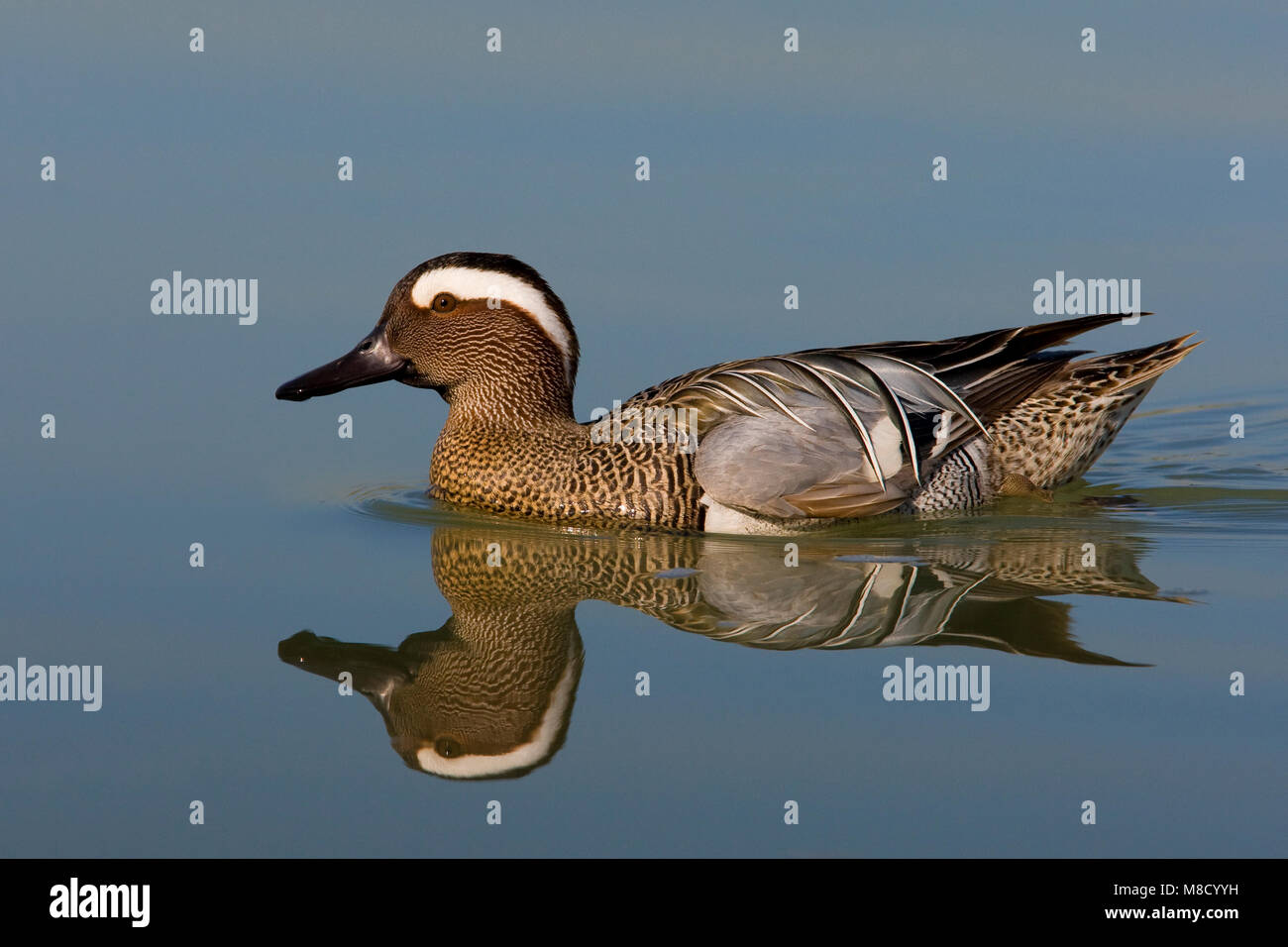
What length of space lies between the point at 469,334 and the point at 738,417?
1604 mm

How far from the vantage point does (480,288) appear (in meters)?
9.70

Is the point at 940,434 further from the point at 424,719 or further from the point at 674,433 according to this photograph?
the point at 424,719

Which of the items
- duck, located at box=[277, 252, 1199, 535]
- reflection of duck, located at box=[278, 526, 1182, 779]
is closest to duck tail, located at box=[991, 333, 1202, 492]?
duck, located at box=[277, 252, 1199, 535]

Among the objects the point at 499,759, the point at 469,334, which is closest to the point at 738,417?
the point at 469,334

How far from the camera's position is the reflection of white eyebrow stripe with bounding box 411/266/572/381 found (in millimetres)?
9688

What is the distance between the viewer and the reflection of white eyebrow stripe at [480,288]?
31.8 feet

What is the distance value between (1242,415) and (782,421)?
12.2 ft

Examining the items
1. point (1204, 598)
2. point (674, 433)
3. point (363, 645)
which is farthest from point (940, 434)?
point (363, 645)

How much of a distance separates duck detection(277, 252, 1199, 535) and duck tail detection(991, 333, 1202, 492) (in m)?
0.01

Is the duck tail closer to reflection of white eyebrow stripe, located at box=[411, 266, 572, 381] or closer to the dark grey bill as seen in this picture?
reflection of white eyebrow stripe, located at box=[411, 266, 572, 381]

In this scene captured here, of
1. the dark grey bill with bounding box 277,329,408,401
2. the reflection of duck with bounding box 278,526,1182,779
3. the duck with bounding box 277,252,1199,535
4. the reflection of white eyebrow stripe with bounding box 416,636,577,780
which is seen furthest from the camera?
the dark grey bill with bounding box 277,329,408,401

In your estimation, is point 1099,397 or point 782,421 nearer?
point 782,421

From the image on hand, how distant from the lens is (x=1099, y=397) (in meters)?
10.0

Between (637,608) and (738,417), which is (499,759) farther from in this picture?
(738,417)
